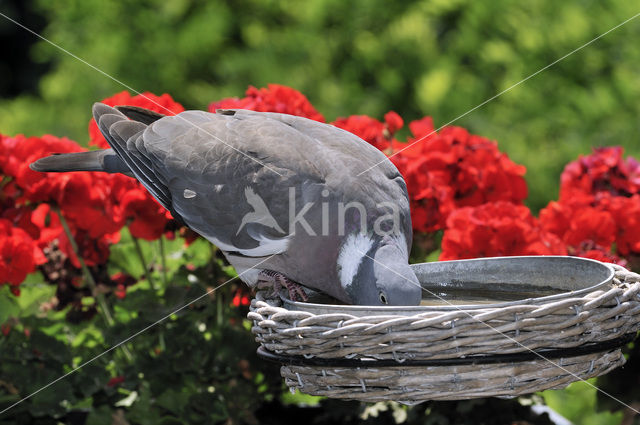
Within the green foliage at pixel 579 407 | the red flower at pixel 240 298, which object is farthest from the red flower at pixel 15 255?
the green foliage at pixel 579 407

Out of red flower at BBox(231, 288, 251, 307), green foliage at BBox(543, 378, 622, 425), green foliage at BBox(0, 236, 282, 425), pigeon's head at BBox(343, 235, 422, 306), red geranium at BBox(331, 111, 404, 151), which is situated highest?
red geranium at BBox(331, 111, 404, 151)

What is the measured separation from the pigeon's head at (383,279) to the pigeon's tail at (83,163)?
2.61 feet

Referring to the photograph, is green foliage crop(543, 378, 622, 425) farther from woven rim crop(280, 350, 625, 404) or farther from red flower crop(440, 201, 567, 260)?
woven rim crop(280, 350, 625, 404)

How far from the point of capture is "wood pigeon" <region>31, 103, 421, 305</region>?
1852 millimetres

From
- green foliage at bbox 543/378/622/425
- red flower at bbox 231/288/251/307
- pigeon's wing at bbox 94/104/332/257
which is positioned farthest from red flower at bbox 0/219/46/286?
green foliage at bbox 543/378/622/425

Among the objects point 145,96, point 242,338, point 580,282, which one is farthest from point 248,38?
point 580,282

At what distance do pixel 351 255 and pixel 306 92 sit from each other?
2.59 meters

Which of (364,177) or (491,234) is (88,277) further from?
(491,234)

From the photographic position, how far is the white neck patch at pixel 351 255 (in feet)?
5.95

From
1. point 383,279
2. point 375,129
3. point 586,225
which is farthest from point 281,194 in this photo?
point 586,225

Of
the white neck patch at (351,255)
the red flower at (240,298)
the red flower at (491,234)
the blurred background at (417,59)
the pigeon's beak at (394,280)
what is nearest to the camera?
the pigeon's beak at (394,280)

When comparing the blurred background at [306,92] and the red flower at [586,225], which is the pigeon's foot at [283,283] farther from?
the red flower at [586,225]

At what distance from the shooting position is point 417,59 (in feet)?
13.4

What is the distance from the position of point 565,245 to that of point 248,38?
9.75 ft
